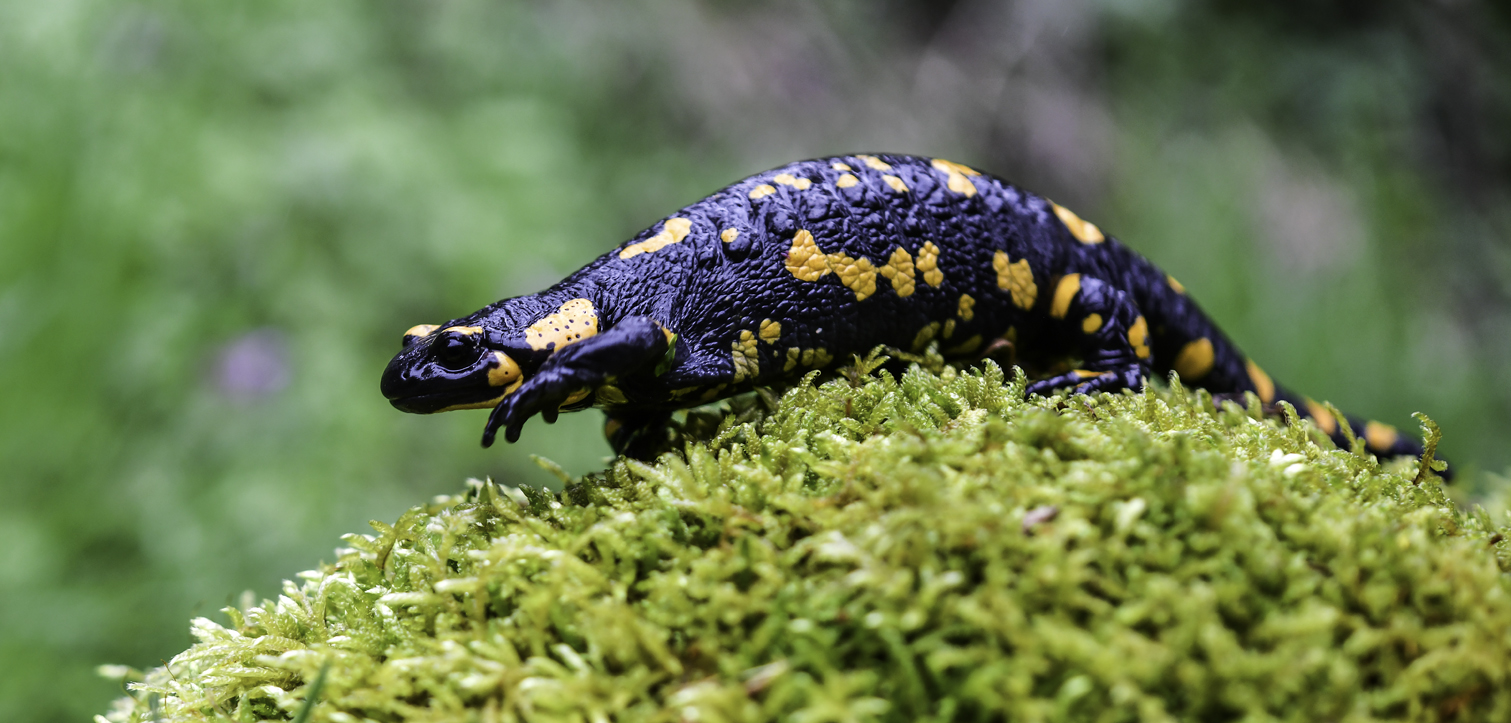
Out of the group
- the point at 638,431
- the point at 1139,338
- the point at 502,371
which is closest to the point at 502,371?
the point at 502,371

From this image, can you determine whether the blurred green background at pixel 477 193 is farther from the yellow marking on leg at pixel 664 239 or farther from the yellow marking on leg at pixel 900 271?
the yellow marking on leg at pixel 900 271

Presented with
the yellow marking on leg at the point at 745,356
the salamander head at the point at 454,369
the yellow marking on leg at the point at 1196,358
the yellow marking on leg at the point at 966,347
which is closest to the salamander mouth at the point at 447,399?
the salamander head at the point at 454,369

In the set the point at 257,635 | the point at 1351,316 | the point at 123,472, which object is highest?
the point at 123,472

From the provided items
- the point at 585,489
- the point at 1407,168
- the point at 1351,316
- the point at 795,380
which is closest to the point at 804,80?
the point at 1351,316

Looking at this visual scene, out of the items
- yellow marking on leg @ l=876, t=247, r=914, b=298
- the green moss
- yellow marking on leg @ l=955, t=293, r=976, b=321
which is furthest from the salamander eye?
yellow marking on leg @ l=955, t=293, r=976, b=321

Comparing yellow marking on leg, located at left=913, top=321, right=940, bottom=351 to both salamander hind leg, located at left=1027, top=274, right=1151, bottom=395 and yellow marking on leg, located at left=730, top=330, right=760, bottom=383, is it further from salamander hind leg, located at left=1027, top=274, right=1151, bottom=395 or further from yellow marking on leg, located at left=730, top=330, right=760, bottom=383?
yellow marking on leg, located at left=730, top=330, right=760, bottom=383

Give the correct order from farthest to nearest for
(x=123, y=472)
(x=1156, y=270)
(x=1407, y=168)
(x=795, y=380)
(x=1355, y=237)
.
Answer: (x=1407, y=168)
(x=1355, y=237)
(x=123, y=472)
(x=1156, y=270)
(x=795, y=380)

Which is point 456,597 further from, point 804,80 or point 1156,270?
point 804,80
